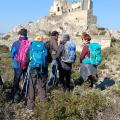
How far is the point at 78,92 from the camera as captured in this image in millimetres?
9758

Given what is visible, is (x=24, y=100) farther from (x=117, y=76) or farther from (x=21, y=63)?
(x=117, y=76)

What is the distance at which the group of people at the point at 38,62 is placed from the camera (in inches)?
346

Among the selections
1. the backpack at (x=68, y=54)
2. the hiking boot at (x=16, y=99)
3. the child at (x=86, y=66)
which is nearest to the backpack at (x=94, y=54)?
the child at (x=86, y=66)

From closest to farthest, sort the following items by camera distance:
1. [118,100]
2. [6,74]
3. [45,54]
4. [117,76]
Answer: [45,54] < [118,100] < [6,74] < [117,76]

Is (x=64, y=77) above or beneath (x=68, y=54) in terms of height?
beneath

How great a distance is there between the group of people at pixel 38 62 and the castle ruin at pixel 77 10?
65.8 metres

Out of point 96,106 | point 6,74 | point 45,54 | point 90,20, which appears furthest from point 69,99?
point 90,20

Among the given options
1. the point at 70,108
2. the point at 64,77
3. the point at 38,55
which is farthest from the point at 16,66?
the point at 70,108

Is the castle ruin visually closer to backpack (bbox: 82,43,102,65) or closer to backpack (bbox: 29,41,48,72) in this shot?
backpack (bbox: 82,43,102,65)

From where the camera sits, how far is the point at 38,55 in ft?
28.7

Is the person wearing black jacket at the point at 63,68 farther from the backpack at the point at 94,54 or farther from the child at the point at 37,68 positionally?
the child at the point at 37,68

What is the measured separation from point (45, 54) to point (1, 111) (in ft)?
6.00

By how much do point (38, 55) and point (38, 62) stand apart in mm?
154

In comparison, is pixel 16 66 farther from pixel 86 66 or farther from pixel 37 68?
pixel 86 66
